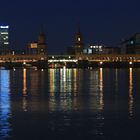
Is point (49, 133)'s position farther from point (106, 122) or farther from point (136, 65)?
point (136, 65)

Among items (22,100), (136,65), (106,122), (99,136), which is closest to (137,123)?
(106,122)

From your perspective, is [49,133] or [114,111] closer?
[49,133]

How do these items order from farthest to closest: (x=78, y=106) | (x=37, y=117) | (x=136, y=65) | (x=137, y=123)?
(x=136, y=65), (x=78, y=106), (x=37, y=117), (x=137, y=123)

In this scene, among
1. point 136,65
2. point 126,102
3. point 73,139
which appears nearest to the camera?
point 73,139

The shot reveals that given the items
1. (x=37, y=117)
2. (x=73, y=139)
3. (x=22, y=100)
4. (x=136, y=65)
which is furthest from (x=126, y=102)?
(x=136, y=65)

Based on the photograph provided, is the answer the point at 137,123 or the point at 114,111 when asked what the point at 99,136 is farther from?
the point at 114,111

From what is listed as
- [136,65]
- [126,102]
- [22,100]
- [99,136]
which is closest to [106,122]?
[99,136]

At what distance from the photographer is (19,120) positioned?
82.5ft

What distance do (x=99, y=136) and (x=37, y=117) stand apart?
5380mm

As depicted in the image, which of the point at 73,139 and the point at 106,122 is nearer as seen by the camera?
the point at 73,139

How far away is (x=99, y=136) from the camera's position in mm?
21375

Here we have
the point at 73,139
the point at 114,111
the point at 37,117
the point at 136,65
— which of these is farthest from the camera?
the point at 136,65

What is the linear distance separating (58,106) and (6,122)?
7404 millimetres

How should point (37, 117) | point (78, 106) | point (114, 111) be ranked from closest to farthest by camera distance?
point (37, 117)
point (114, 111)
point (78, 106)
